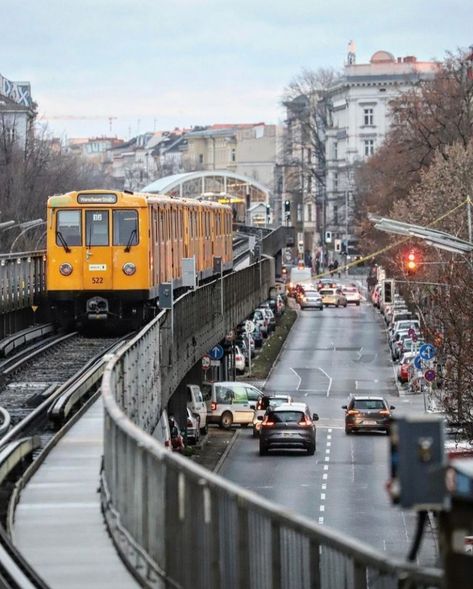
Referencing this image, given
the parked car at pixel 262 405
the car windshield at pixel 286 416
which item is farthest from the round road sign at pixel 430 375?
the parked car at pixel 262 405

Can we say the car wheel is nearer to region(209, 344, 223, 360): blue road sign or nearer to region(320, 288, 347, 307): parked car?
region(209, 344, 223, 360): blue road sign

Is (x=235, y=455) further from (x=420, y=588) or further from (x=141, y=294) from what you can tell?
(x=420, y=588)

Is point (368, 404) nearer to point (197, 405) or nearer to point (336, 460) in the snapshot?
point (197, 405)

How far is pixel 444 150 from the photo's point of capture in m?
103

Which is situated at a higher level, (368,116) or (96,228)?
(368,116)

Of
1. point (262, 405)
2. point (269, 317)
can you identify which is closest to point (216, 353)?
point (262, 405)

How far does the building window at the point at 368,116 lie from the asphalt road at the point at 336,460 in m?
103

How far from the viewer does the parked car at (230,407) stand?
58688 millimetres

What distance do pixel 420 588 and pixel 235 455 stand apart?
43.0 metres

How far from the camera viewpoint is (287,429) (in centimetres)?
4988

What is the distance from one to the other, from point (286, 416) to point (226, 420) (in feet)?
30.9

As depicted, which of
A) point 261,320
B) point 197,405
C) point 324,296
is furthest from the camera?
point 324,296

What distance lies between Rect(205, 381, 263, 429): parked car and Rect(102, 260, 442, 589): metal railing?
1523 inches

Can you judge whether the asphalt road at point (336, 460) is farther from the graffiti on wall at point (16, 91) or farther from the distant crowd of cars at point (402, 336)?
the graffiti on wall at point (16, 91)
